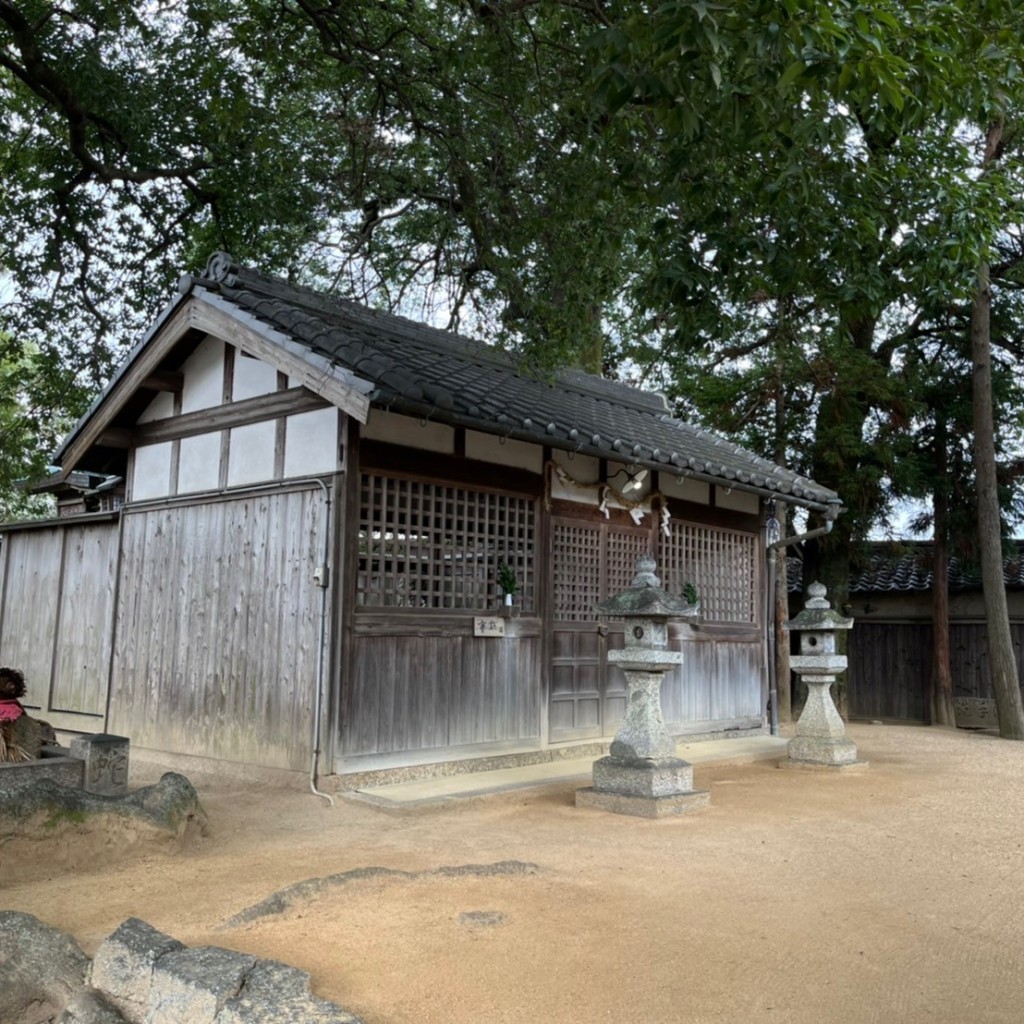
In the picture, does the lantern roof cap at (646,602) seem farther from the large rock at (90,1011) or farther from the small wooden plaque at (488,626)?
the large rock at (90,1011)

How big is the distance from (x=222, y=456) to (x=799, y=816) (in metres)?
6.48

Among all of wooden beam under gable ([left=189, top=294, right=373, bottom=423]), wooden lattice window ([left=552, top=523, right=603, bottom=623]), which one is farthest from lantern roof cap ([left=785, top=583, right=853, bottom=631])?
wooden beam under gable ([left=189, top=294, right=373, bottom=423])

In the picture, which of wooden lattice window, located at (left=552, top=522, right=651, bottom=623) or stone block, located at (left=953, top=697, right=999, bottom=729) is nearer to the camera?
wooden lattice window, located at (left=552, top=522, right=651, bottom=623)

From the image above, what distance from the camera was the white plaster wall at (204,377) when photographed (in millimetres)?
9641

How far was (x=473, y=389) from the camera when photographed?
9.25m

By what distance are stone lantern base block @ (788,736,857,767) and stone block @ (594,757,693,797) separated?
2964 millimetres

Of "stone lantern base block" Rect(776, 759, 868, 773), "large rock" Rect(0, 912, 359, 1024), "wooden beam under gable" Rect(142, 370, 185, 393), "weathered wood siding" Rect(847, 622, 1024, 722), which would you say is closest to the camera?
"large rock" Rect(0, 912, 359, 1024)

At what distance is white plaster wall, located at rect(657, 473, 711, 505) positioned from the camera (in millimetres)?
11773

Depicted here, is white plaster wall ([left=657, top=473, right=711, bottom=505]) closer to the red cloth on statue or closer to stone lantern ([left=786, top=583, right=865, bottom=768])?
stone lantern ([left=786, top=583, right=865, bottom=768])

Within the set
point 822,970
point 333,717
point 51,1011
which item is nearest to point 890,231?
point 822,970

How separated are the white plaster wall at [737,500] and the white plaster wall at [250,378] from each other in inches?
256

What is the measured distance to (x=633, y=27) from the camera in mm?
4473

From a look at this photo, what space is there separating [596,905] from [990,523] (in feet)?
41.6

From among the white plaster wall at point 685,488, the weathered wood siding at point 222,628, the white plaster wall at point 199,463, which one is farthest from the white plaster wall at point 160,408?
the white plaster wall at point 685,488
